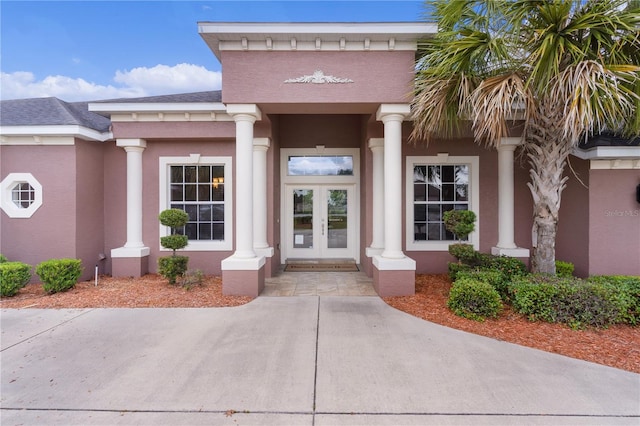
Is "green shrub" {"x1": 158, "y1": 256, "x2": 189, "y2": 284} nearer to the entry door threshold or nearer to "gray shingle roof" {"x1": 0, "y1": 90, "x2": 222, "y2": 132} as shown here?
the entry door threshold

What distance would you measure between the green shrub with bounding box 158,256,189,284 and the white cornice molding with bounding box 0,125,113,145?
351 centimetres

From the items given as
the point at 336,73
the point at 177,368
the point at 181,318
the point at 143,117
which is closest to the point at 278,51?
the point at 336,73

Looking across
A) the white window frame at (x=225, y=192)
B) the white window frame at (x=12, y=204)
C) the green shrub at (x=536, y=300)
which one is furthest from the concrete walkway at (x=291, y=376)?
the white window frame at (x=12, y=204)

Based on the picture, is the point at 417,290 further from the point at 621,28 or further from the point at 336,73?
the point at 621,28

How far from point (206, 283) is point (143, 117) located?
4238 mm

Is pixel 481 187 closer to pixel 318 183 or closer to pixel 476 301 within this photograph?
pixel 476 301

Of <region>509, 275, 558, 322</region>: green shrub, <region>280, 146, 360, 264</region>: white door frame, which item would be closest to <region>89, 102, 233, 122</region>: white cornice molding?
<region>280, 146, 360, 264</region>: white door frame

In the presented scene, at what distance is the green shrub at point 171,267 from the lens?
21.3 ft

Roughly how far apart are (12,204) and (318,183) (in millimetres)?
7274

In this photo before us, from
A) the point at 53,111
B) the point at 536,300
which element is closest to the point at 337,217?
the point at 536,300

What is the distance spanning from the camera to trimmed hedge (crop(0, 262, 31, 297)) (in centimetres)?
582

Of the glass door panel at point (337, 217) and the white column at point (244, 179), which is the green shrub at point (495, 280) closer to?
the white column at point (244, 179)

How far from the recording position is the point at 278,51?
5773mm

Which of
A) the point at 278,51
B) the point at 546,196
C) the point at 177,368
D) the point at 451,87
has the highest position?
the point at 278,51
